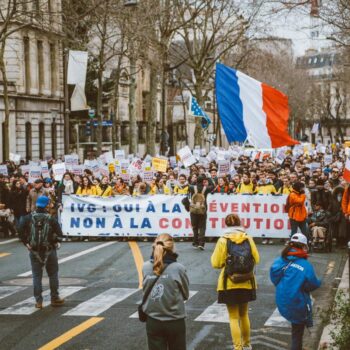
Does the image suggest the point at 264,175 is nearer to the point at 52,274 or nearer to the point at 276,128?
the point at 276,128

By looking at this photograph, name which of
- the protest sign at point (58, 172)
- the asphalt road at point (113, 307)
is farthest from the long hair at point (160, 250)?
the protest sign at point (58, 172)

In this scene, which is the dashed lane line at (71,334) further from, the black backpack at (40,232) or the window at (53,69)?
the window at (53,69)

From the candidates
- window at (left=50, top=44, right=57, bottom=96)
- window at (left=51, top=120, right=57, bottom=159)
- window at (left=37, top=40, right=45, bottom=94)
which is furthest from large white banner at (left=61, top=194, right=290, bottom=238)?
window at (left=50, top=44, right=57, bottom=96)

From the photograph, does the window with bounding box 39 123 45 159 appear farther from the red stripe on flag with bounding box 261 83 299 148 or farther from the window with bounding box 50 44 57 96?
the red stripe on flag with bounding box 261 83 299 148

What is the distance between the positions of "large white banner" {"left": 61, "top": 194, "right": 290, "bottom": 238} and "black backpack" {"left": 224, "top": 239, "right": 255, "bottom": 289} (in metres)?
10.9

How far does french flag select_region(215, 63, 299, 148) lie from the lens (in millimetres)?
18047

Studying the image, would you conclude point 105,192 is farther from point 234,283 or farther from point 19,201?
point 234,283

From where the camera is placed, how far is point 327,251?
18594mm

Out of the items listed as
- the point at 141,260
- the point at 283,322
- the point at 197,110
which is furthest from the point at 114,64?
the point at 283,322

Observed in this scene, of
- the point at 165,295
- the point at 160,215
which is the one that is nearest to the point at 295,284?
the point at 165,295

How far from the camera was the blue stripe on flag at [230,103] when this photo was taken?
18.0 metres

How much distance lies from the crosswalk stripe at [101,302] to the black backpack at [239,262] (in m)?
3.12

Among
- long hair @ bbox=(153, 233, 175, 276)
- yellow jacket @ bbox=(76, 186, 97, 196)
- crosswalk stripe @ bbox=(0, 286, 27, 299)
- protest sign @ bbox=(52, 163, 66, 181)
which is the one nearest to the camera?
long hair @ bbox=(153, 233, 175, 276)

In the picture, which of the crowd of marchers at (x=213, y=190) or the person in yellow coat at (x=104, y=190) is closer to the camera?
the crowd of marchers at (x=213, y=190)
